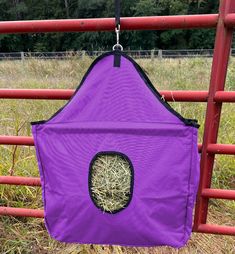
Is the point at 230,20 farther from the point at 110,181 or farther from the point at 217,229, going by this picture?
the point at 217,229

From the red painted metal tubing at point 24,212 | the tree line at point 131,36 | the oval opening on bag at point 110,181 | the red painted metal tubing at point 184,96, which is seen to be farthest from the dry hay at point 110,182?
the tree line at point 131,36

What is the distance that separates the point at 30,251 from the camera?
219 cm

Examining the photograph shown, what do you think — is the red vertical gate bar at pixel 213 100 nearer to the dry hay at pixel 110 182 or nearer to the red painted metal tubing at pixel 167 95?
the red painted metal tubing at pixel 167 95

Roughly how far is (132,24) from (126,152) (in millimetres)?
530

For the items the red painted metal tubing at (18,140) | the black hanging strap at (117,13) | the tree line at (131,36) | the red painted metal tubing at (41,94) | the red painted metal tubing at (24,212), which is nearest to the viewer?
the black hanging strap at (117,13)

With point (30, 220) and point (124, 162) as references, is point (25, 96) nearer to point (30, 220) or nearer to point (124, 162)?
point (124, 162)

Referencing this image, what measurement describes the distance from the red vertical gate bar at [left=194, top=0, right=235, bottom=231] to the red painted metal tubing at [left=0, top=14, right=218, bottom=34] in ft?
0.17

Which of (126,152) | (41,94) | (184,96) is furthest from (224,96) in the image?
(41,94)

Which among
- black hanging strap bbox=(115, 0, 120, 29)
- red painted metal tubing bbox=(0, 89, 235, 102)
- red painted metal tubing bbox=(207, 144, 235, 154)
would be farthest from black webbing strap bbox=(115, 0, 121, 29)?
red painted metal tubing bbox=(207, 144, 235, 154)

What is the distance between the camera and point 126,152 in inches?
59.9

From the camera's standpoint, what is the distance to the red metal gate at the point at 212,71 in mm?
1533

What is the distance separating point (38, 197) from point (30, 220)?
0.19 metres

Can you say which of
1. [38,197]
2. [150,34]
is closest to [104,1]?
[150,34]

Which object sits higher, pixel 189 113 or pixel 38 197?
pixel 189 113
